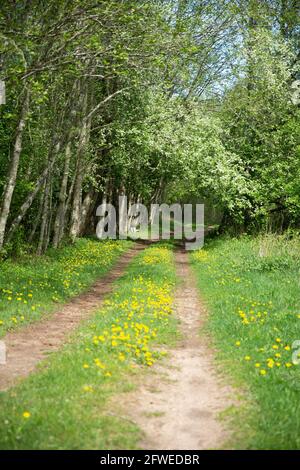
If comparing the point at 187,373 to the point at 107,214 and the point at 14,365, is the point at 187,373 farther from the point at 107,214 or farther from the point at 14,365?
the point at 107,214

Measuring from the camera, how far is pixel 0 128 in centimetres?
2067

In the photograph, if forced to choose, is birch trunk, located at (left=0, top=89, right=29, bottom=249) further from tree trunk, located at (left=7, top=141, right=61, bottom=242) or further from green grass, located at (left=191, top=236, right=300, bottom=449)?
green grass, located at (left=191, top=236, right=300, bottom=449)

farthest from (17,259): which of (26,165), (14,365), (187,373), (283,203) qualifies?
(283,203)

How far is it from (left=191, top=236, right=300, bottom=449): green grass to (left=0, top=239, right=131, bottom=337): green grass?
4318 mm

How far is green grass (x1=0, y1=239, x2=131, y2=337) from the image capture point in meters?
11.9

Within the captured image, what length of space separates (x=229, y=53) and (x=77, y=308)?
25639mm

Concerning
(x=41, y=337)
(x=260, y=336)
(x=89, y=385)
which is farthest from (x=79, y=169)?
(x=89, y=385)

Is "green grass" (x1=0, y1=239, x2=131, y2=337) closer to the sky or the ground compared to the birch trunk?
closer to the ground

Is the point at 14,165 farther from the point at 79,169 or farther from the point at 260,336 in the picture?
the point at 260,336

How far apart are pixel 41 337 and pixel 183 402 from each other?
14.4 ft

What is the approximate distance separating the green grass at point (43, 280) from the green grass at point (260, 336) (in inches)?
170

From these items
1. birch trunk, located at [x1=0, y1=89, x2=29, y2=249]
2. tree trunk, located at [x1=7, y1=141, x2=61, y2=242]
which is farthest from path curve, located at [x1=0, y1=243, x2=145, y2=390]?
tree trunk, located at [x1=7, y1=141, x2=61, y2=242]

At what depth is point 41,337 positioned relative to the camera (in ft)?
34.8

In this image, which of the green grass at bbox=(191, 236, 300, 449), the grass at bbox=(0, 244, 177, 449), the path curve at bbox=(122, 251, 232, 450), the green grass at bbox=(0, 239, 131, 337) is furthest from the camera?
the green grass at bbox=(0, 239, 131, 337)
